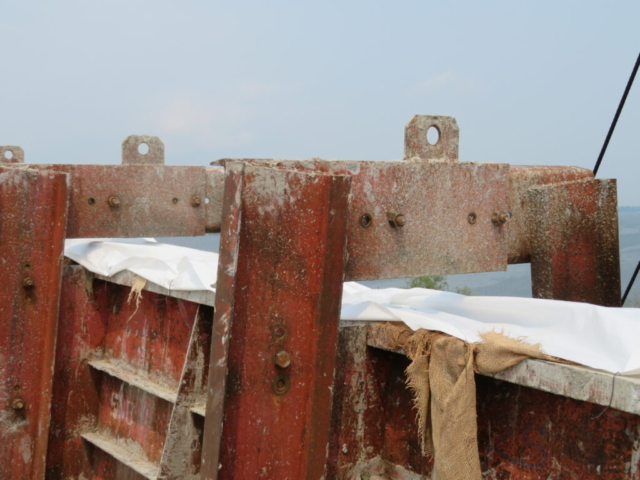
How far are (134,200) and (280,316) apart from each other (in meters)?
3.40

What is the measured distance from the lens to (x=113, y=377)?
564 centimetres

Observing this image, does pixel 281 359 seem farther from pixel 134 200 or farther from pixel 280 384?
pixel 134 200

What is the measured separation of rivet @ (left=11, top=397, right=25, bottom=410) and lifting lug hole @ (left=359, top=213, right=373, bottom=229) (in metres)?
2.82

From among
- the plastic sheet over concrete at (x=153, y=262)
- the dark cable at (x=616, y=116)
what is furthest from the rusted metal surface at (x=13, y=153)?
the dark cable at (x=616, y=116)

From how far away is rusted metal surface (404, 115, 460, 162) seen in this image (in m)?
2.66

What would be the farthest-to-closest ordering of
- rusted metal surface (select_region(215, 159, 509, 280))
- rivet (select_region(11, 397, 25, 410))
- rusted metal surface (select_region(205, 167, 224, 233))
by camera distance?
rusted metal surface (select_region(205, 167, 224, 233)) → rivet (select_region(11, 397, 25, 410)) → rusted metal surface (select_region(215, 159, 509, 280))

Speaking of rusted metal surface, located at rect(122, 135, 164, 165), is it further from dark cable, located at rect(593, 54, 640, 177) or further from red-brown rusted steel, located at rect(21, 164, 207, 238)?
dark cable, located at rect(593, 54, 640, 177)

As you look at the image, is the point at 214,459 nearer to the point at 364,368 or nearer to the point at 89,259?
the point at 364,368

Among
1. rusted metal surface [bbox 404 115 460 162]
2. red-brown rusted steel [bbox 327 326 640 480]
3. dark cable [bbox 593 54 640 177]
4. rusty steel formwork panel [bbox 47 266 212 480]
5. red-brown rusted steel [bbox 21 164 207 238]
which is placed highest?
dark cable [bbox 593 54 640 177]

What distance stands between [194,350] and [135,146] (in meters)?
2.59

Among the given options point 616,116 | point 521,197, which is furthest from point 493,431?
point 616,116

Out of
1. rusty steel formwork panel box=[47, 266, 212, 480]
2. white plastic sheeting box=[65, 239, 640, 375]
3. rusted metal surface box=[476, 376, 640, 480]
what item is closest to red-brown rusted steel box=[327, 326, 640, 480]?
rusted metal surface box=[476, 376, 640, 480]

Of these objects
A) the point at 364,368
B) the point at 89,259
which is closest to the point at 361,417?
the point at 364,368

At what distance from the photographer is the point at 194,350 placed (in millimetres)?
4125
